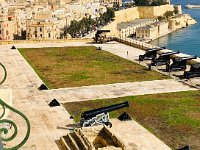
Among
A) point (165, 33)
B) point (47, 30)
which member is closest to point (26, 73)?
point (47, 30)

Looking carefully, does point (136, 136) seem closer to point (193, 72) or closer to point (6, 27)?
point (193, 72)

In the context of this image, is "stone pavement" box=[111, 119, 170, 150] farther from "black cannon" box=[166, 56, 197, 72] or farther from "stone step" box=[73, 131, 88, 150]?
"black cannon" box=[166, 56, 197, 72]

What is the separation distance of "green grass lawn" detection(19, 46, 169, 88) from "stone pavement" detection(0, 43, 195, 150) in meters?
0.79

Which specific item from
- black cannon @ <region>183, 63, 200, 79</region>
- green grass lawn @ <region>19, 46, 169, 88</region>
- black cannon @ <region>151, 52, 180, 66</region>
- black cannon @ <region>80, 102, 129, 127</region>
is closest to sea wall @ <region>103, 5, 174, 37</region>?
green grass lawn @ <region>19, 46, 169, 88</region>

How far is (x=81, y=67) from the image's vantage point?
26.1 metres

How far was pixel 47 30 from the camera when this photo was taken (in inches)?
3066

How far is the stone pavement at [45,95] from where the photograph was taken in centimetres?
1403

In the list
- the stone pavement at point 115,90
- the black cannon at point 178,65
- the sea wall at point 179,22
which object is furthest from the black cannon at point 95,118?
the sea wall at point 179,22

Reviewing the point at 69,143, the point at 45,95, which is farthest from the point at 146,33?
the point at 69,143

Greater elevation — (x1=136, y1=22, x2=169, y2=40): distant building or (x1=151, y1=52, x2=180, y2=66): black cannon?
(x1=151, y1=52, x2=180, y2=66): black cannon

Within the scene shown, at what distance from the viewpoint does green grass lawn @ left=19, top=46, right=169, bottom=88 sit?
22.5 metres

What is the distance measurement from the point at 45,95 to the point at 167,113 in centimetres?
537

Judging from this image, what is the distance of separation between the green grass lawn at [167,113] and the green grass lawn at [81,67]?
362 cm

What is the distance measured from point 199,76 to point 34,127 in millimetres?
10660
